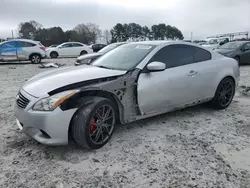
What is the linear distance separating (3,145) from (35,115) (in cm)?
85

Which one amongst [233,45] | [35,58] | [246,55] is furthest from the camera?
[35,58]

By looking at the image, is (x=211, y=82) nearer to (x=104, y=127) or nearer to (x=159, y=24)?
(x=104, y=127)

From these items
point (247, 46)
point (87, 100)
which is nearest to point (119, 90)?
point (87, 100)

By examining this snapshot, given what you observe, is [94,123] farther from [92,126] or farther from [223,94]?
[223,94]

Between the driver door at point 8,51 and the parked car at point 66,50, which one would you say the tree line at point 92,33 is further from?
the driver door at point 8,51

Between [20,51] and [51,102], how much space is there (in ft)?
42.2

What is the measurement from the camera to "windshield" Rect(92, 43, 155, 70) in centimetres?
383

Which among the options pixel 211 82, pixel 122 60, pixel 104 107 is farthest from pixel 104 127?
pixel 211 82

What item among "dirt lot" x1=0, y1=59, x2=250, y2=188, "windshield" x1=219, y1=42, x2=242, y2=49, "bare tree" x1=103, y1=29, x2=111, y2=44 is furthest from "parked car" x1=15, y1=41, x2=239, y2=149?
"bare tree" x1=103, y1=29, x2=111, y2=44

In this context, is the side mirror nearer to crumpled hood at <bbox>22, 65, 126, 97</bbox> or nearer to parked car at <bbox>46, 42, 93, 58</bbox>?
crumpled hood at <bbox>22, 65, 126, 97</bbox>

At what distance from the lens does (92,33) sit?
1747 inches

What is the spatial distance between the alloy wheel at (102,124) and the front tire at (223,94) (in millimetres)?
2413

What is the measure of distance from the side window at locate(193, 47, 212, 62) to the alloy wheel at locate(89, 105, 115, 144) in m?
2.08

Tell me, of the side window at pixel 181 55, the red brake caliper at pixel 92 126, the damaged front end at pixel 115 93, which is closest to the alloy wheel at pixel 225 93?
the side window at pixel 181 55
